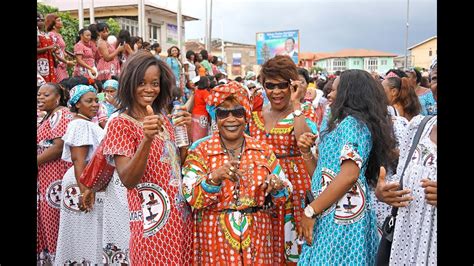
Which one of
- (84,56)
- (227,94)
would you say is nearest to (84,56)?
(84,56)

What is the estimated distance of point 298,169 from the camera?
3902 mm

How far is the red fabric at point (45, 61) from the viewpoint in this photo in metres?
8.23

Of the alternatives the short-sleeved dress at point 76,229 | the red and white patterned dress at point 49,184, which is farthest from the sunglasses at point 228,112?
the red and white patterned dress at point 49,184

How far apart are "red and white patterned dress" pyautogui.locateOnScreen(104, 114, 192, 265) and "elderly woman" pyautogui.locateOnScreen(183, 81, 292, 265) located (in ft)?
0.39

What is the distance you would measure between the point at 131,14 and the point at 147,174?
33.0 meters

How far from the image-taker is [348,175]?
3084 millimetres

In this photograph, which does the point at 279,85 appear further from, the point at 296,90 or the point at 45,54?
the point at 45,54

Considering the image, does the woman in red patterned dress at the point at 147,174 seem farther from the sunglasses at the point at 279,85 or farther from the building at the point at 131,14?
the building at the point at 131,14

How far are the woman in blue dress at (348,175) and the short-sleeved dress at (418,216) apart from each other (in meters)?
0.40
